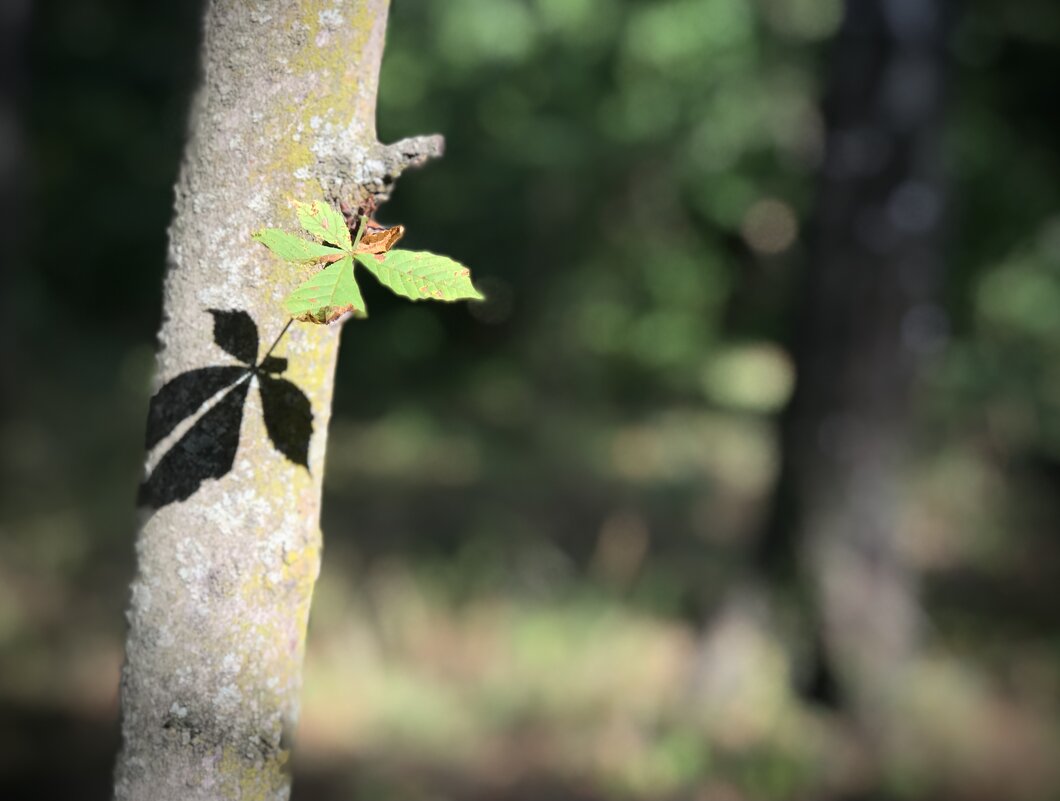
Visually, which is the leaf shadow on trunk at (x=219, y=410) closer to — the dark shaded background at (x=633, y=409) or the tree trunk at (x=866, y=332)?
the dark shaded background at (x=633, y=409)

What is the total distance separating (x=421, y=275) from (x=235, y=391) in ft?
0.80

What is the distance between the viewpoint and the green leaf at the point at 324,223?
37.3 inches

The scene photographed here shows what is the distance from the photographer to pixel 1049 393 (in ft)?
25.7

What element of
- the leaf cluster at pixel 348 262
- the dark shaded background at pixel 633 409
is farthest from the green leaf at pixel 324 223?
the dark shaded background at pixel 633 409

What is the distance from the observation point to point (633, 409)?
9.29m

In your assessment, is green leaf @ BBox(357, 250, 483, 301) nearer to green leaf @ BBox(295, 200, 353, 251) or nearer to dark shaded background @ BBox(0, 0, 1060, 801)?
green leaf @ BBox(295, 200, 353, 251)

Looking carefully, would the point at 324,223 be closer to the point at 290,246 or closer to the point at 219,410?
the point at 290,246

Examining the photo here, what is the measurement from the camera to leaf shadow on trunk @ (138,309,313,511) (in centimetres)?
102

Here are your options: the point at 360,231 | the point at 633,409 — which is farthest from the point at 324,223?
the point at 633,409

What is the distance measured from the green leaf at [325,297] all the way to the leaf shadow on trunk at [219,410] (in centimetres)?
16

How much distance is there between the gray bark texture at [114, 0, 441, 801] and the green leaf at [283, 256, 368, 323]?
12cm

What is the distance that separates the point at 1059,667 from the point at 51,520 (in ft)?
17.5

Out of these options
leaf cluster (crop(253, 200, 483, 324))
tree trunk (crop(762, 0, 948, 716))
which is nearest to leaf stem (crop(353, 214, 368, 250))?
leaf cluster (crop(253, 200, 483, 324))

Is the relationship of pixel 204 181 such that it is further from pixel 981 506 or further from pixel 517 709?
pixel 981 506
